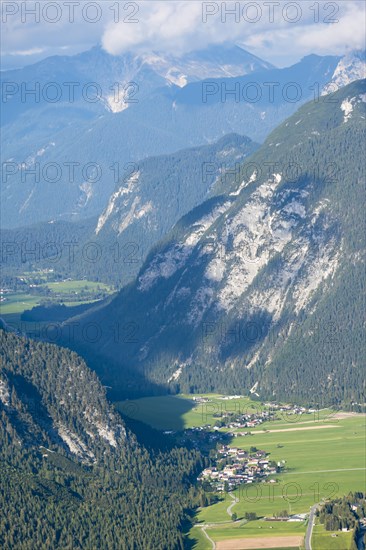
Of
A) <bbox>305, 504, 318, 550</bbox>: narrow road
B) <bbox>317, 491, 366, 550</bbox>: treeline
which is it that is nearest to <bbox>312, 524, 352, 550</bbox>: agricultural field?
<bbox>305, 504, 318, 550</bbox>: narrow road

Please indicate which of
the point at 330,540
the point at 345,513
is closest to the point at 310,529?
the point at 330,540

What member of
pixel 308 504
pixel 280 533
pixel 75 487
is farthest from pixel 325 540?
pixel 75 487

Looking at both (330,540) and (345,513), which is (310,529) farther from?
(345,513)

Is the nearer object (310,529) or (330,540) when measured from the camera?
(330,540)

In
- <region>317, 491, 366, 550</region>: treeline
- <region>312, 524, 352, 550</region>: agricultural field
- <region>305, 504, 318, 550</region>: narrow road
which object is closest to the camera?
<region>312, 524, 352, 550</region>: agricultural field

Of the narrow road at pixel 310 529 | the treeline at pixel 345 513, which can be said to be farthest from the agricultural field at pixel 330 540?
the treeline at pixel 345 513

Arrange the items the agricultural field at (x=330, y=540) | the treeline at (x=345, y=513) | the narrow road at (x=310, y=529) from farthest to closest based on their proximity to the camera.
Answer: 1. the treeline at (x=345, y=513)
2. the narrow road at (x=310, y=529)
3. the agricultural field at (x=330, y=540)

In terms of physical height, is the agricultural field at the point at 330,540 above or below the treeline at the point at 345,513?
below

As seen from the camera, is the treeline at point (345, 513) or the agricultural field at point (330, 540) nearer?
the agricultural field at point (330, 540)

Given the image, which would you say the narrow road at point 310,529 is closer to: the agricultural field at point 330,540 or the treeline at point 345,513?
the agricultural field at point 330,540

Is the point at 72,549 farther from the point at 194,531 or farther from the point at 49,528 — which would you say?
the point at 194,531

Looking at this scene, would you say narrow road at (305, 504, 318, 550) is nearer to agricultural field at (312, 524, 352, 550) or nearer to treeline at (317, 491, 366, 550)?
agricultural field at (312, 524, 352, 550)
